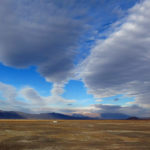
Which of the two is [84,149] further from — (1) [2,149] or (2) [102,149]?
(1) [2,149]

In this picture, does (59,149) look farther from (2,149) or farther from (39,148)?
(2,149)

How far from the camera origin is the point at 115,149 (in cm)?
1080

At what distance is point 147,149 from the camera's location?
11039 millimetres

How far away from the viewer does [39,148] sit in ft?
35.7

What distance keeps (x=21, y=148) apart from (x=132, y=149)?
755 centimetres

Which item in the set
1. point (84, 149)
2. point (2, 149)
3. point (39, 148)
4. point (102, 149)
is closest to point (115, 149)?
point (102, 149)

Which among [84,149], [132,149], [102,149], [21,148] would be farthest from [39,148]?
[132,149]

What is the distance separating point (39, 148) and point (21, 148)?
1201 mm

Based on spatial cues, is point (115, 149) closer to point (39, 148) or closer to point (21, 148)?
point (39, 148)

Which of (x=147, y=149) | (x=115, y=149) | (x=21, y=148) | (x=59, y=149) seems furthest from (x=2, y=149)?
(x=147, y=149)

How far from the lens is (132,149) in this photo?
35.7 ft

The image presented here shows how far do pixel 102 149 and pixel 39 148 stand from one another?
14.0 ft

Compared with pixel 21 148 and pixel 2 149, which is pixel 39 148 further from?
pixel 2 149

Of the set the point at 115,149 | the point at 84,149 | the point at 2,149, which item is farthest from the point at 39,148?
the point at 115,149
